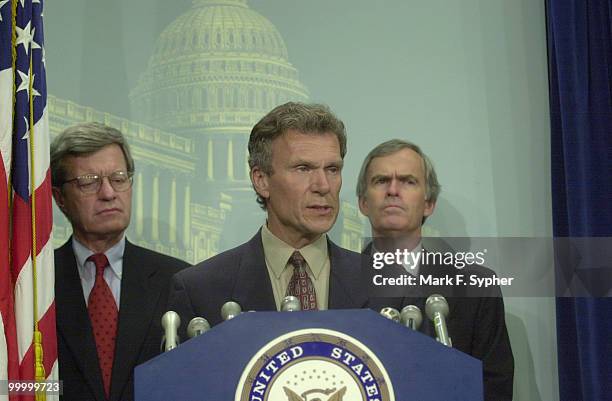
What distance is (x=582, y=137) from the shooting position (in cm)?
440

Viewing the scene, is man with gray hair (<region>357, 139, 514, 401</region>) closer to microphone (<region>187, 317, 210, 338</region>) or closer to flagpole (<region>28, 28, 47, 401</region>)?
flagpole (<region>28, 28, 47, 401</region>)

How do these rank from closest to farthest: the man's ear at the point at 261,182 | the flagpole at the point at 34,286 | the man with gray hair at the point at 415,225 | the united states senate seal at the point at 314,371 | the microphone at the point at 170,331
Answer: the united states senate seal at the point at 314,371 → the microphone at the point at 170,331 → the flagpole at the point at 34,286 → the man's ear at the point at 261,182 → the man with gray hair at the point at 415,225

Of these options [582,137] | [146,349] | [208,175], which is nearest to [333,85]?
[208,175]

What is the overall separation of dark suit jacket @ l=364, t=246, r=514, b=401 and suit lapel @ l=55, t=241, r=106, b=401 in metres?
1.05

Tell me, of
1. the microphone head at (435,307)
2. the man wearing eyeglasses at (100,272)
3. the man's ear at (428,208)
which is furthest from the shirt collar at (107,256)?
the microphone head at (435,307)

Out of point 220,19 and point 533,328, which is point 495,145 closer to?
point 533,328

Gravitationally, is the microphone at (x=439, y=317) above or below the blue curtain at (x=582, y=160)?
below

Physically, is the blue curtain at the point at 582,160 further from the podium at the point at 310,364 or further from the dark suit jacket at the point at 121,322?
the podium at the point at 310,364

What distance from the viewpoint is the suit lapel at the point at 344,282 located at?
12.2ft

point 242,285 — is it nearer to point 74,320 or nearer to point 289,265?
point 289,265

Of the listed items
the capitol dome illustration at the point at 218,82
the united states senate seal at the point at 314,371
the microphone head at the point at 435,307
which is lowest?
the united states senate seal at the point at 314,371

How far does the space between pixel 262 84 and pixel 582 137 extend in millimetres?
1255

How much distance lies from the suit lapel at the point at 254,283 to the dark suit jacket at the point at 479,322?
1.76 feet

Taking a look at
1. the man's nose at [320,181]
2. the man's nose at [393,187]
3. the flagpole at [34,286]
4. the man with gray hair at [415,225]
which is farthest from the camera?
the man's nose at [393,187]
